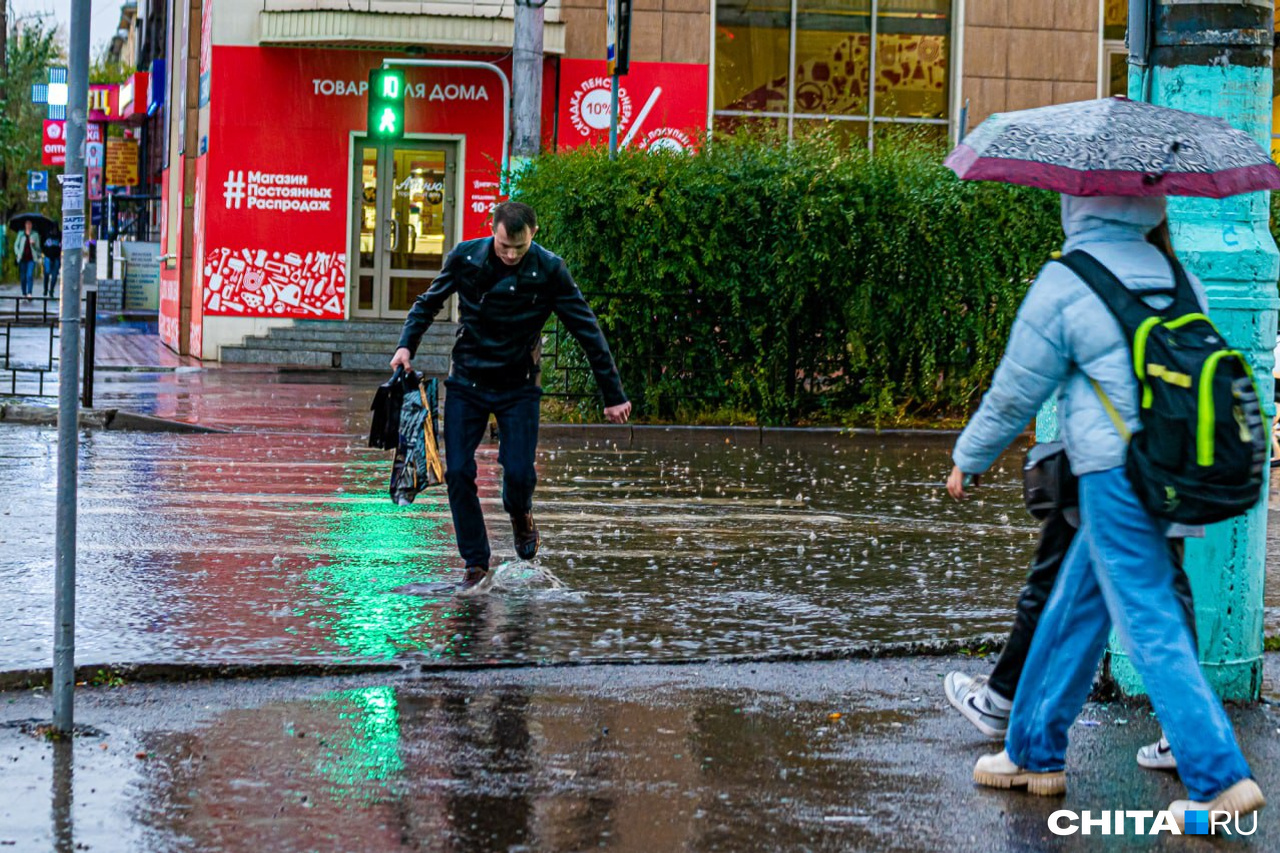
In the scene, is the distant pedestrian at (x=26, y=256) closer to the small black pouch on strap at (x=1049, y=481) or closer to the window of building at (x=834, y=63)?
the window of building at (x=834, y=63)

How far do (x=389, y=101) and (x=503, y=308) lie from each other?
52.2ft

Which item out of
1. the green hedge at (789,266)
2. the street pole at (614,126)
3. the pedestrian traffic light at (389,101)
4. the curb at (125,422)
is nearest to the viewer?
the curb at (125,422)

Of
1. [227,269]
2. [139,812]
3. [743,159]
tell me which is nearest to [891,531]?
[139,812]

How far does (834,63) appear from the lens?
26.0 m

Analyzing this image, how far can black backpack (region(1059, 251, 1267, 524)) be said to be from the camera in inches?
173

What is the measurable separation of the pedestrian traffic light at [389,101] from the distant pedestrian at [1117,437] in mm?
19057

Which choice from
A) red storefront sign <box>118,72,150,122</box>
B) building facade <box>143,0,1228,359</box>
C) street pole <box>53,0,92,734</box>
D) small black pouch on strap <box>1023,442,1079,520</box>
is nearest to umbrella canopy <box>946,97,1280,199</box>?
small black pouch on strap <box>1023,442,1079,520</box>

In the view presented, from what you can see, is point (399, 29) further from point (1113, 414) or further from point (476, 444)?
point (1113, 414)

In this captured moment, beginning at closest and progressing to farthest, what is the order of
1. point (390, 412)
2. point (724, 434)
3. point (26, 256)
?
point (390, 412), point (724, 434), point (26, 256)

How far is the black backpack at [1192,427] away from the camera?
439 centimetres

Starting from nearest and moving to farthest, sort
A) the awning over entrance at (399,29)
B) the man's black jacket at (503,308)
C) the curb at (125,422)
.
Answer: the man's black jacket at (503,308)
the curb at (125,422)
the awning over entrance at (399,29)

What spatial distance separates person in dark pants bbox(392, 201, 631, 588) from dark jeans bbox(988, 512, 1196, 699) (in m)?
3.00

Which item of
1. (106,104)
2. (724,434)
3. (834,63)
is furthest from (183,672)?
(106,104)

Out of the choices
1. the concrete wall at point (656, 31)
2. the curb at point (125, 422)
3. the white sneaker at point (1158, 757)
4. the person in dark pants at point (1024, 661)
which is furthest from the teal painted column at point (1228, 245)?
the concrete wall at point (656, 31)
